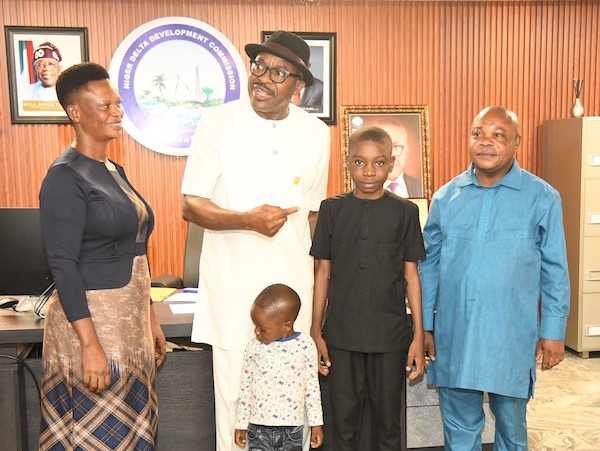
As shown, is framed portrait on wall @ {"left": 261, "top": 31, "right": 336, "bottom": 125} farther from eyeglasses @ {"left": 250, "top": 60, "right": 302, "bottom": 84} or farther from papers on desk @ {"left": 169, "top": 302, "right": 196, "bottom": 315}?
eyeglasses @ {"left": 250, "top": 60, "right": 302, "bottom": 84}

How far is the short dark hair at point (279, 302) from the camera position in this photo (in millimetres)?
1997

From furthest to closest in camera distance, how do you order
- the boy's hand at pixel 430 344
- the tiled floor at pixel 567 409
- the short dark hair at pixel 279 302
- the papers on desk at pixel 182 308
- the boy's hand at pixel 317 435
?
the tiled floor at pixel 567 409
the papers on desk at pixel 182 308
the boy's hand at pixel 430 344
the boy's hand at pixel 317 435
the short dark hair at pixel 279 302

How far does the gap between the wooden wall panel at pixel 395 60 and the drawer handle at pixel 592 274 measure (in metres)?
0.88

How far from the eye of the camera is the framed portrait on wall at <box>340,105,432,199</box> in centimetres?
454

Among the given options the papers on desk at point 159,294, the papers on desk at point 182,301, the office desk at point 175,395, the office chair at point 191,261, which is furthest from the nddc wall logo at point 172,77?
the office desk at point 175,395

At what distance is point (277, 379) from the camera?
80.2 inches

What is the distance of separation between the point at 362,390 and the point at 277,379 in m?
0.36

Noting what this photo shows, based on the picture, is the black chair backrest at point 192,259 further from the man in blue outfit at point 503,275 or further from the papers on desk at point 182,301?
the man in blue outfit at point 503,275

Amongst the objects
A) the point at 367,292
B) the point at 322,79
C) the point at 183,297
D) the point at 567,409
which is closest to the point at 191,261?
the point at 183,297

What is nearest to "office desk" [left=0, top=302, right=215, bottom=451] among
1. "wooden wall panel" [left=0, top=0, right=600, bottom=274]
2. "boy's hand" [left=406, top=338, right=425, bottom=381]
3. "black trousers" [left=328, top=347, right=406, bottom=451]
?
"black trousers" [left=328, top=347, right=406, bottom=451]

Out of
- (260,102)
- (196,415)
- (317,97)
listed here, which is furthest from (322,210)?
(317,97)

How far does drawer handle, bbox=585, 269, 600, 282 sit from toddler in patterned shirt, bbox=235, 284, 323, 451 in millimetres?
3122

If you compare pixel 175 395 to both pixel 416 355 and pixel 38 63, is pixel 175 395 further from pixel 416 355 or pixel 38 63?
pixel 38 63

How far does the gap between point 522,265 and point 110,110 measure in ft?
4.50
